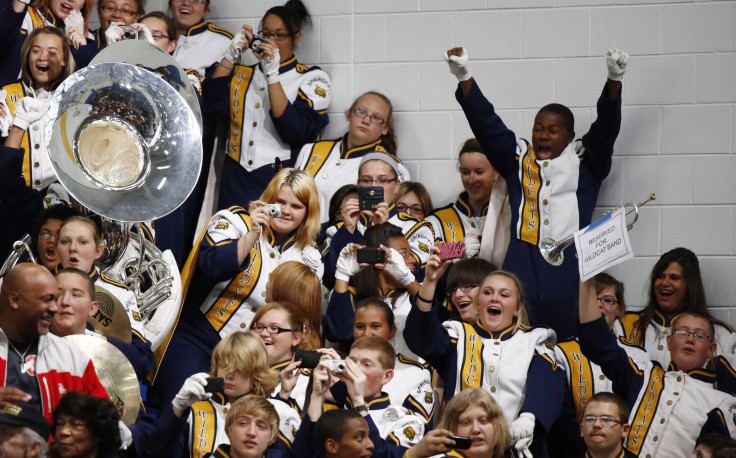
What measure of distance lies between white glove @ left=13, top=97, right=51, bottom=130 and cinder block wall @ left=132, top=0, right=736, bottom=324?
182 centimetres

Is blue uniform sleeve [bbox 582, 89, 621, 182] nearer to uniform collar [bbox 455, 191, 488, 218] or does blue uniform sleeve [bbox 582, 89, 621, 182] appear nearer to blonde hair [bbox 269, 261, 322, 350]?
uniform collar [bbox 455, 191, 488, 218]

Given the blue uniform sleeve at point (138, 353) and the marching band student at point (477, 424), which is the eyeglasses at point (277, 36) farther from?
the marching band student at point (477, 424)

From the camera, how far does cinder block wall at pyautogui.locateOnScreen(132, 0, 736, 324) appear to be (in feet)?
20.1

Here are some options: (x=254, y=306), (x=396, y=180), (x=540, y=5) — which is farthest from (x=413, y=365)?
(x=540, y=5)

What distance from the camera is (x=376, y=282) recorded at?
5293mm

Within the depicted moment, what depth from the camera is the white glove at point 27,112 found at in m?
5.31

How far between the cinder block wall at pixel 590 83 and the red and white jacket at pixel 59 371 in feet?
9.59

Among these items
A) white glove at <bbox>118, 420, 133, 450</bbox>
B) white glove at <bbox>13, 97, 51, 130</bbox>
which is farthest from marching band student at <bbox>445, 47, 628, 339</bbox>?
white glove at <bbox>118, 420, 133, 450</bbox>

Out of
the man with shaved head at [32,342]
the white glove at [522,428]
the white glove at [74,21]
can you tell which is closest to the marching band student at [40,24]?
the white glove at [74,21]

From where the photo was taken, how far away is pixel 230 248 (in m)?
5.17

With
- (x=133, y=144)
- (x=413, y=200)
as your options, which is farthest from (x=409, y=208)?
(x=133, y=144)

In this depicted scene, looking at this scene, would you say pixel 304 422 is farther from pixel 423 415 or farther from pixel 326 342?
pixel 326 342

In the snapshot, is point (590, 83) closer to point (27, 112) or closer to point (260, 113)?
point (260, 113)

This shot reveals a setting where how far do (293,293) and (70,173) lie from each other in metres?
1.05
